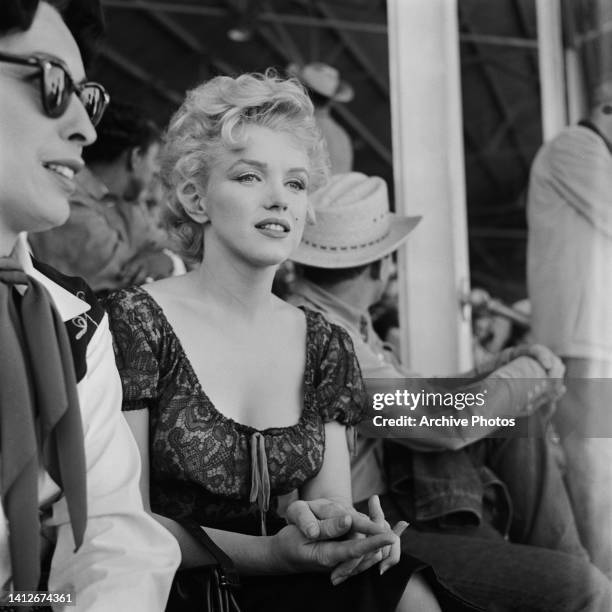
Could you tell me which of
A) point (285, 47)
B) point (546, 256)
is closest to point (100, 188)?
point (546, 256)

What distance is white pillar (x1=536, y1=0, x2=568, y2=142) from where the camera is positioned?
3189mm

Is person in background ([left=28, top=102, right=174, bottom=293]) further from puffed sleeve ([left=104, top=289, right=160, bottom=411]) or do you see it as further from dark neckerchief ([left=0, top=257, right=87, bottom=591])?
dark neckerchief ([left=0, top=257, right=87, bottom=591])

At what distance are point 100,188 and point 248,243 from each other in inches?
34.4

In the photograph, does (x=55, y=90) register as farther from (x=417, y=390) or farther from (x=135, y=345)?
(x=417, y=390)

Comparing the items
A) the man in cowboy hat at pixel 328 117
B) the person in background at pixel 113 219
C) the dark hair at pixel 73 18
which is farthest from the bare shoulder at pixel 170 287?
the man in cowboy hat at pixel 328 117

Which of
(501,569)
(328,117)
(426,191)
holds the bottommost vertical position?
(501,569)

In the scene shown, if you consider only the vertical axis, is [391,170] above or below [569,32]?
below

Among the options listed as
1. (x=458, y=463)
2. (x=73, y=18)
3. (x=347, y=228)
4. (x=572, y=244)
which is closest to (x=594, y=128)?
(x=572, y=244)

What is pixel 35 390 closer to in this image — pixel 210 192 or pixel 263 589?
pixel 263 589

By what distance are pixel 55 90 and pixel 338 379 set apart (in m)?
0.65

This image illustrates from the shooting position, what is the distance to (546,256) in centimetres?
244

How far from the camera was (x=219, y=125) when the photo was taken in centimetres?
157

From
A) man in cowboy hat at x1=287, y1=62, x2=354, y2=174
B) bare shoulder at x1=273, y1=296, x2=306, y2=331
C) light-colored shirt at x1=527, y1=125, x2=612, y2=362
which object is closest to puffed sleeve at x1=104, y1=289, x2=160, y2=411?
bare shoulder at x1=273, y1=296, x2=306, y2=331

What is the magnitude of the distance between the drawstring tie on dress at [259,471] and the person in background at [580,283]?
74 centimetres
